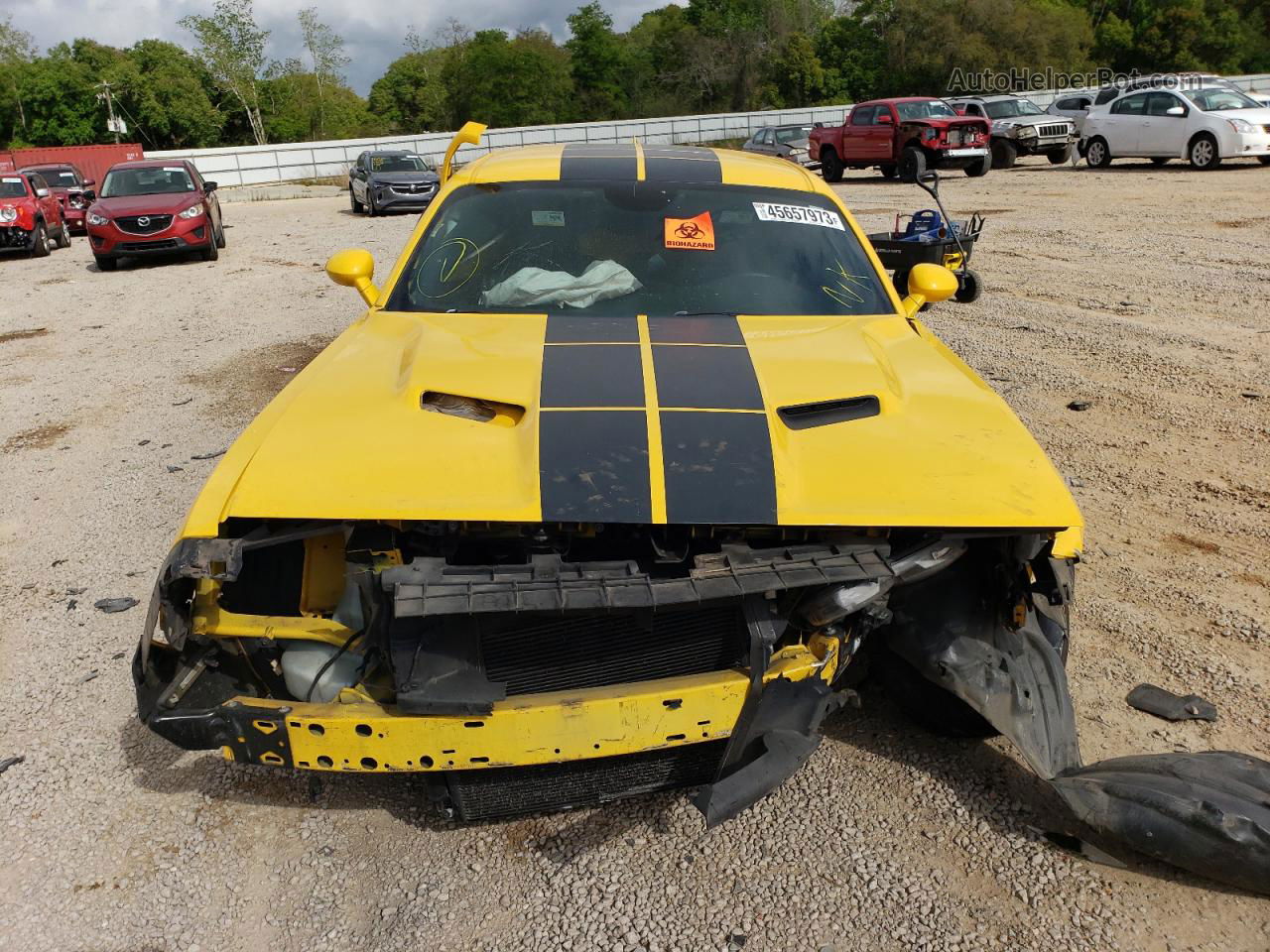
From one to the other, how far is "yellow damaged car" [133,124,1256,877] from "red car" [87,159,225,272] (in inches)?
502

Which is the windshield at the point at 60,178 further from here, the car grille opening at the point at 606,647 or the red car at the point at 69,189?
the car grille opening at the point at 606,647

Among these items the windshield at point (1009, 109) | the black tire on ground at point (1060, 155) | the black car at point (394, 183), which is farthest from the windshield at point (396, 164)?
the black tire on ground at point (1060, 155)

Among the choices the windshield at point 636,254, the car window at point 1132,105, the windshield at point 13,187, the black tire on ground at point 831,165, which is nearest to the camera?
the windshield at point 636,254

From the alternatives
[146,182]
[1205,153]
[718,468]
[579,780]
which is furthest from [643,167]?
[1205,153]

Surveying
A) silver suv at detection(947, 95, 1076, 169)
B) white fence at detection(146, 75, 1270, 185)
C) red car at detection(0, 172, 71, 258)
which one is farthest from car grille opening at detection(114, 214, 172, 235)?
white fence at detection(146, 75, 1270, 185)

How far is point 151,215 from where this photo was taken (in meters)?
13.8

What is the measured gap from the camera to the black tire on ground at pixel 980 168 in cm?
1972

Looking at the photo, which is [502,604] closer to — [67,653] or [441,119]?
[67,653]

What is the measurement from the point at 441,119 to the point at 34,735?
216 ft

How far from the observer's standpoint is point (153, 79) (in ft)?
185

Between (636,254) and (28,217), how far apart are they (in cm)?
1595

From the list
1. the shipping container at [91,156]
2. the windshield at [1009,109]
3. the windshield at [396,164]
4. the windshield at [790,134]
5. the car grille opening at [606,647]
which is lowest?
the car grille opening at [606,647]

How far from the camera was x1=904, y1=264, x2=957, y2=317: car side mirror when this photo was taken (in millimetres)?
3693

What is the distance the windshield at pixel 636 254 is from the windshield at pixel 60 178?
21097 millimetres
